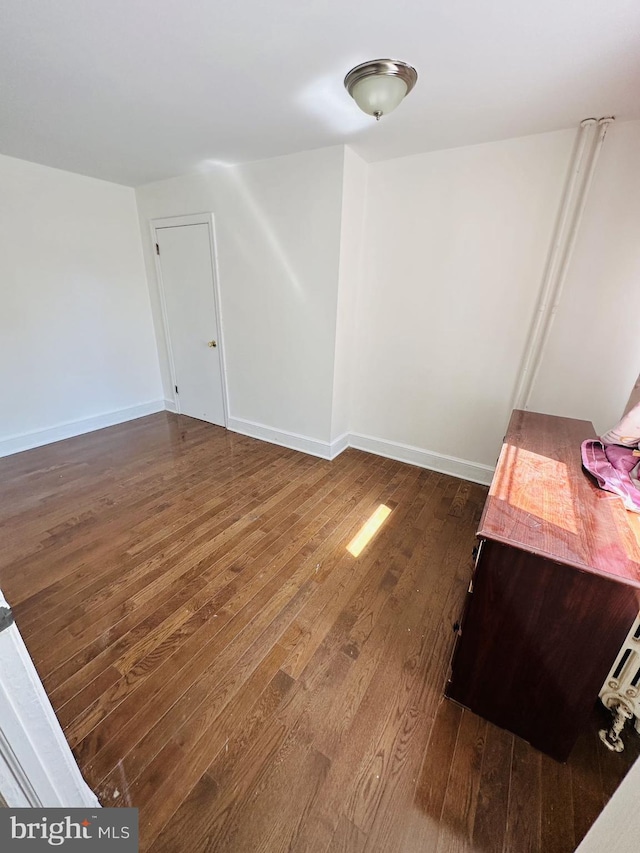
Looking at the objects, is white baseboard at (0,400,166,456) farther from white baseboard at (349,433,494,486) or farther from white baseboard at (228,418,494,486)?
white baseboard at (349,433,494,486)

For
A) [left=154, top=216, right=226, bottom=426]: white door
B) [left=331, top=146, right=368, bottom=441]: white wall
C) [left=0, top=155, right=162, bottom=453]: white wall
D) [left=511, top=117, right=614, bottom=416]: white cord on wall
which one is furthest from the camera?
[left=154, top=216, right=226, bottom=426]: white door

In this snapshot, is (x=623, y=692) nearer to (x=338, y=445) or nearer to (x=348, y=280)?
(x=338, y=445)

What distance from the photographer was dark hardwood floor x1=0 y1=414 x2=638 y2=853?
1021mm

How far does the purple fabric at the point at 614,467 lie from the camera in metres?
1.30

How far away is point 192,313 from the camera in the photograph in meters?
3.64

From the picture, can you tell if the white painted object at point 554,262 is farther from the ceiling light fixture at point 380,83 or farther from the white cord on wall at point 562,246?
the ceiling light fixture at point 380,83

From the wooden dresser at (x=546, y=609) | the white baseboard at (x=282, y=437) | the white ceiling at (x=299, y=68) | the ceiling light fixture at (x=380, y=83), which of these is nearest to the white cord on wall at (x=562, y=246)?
the white ceiling at (x=299, y=68)

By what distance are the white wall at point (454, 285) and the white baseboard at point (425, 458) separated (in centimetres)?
2

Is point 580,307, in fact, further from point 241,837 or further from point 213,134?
point 241,837

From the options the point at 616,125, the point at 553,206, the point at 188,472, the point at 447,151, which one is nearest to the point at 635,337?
the point at 553,206

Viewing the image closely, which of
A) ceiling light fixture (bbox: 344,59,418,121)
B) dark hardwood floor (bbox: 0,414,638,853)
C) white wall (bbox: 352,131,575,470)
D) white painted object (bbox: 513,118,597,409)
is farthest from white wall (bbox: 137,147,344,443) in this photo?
white painted object (bbox: 513,118,597,409)

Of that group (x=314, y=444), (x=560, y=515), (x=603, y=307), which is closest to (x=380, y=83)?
(x=603, y=307)

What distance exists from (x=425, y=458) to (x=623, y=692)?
2.00m

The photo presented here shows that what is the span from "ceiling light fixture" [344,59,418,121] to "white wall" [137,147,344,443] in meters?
0.84
